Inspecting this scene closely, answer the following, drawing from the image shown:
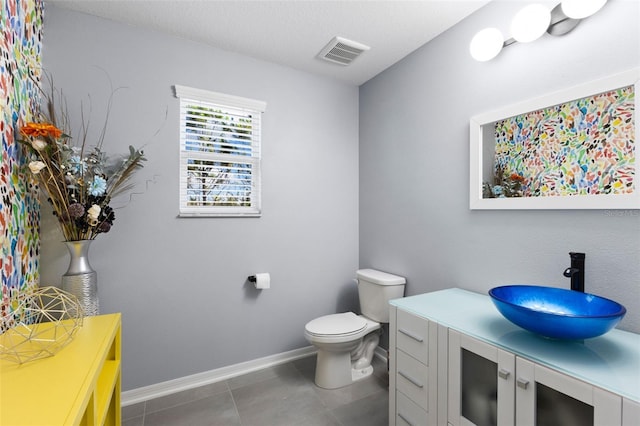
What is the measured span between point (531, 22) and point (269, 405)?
2597mm

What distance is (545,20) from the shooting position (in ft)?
4.59

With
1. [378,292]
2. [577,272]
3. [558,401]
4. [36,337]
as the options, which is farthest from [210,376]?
[577,272]

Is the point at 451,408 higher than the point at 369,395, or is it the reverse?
the point at 451,408

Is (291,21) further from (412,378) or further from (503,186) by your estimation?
(412,378)

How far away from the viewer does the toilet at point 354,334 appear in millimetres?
2037

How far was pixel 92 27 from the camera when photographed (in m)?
1.84

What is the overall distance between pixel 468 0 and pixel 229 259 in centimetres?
227

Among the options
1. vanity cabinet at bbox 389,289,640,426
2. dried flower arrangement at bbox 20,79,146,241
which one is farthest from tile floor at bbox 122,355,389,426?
dried flower arrangement at bbox 20,79,146,241

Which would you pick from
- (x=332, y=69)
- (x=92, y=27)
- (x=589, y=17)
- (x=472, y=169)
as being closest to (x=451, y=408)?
(x=472, y=169)

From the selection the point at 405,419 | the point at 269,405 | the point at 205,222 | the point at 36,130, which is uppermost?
the point at 36,130

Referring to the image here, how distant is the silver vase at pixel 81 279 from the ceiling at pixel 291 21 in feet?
4.73

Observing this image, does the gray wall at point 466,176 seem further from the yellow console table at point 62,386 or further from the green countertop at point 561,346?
the yellow console table at point 62,386

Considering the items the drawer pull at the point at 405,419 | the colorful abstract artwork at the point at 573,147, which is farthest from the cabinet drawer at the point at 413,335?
the colorful abstract artwork at the point at 573,147

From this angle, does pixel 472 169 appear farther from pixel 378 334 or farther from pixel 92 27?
pixel 92 27
